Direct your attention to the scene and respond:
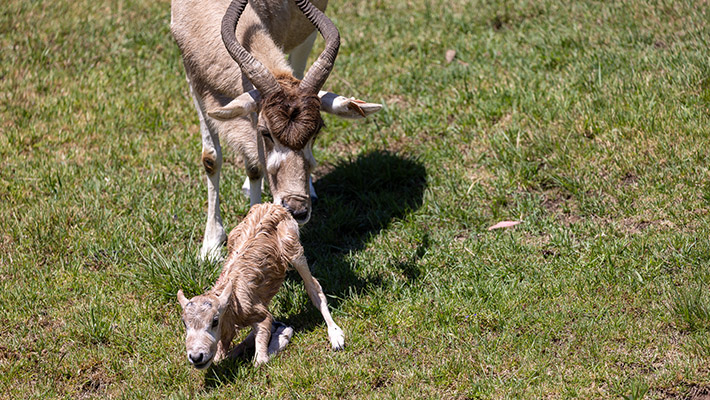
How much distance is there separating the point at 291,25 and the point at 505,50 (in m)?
2.84

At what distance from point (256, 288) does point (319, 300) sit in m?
0.45

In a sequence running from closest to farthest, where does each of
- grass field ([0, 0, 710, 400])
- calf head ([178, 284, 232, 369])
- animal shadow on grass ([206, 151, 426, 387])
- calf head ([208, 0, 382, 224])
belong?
1. calf head ([178, 284, 232, 369])
2. grass field ([0, 0, 710, 400])
3. calf head ([208, 0, 382, 224])
4. animal shadow on grass ([206, 151, 426, 387])

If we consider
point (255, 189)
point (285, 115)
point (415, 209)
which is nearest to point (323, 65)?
point (285, 115)

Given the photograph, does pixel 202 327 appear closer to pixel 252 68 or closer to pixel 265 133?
pixel 265 133

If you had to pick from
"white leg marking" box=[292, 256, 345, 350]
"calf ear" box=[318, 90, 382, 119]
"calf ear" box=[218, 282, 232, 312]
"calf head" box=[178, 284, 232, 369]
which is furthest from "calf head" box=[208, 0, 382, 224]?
"calf head" box=[178, 284, 232, 369]

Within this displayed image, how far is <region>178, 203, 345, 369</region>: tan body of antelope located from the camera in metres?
4.52

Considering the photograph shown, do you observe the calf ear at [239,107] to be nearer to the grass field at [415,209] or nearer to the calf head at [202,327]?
the grass field at [415,209]

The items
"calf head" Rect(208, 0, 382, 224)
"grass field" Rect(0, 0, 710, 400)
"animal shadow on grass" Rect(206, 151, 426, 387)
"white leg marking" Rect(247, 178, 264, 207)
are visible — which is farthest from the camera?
"white leg marking" Rect(247, 178, 264, 207)

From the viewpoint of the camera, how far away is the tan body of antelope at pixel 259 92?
5141 mm

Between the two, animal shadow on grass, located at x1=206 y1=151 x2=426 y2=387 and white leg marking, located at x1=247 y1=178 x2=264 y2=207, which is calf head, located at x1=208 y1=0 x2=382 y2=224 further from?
white leg marking, located at x1=247 y1=178 x2=264 y2=207

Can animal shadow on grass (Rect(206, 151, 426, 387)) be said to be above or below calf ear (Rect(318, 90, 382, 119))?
below

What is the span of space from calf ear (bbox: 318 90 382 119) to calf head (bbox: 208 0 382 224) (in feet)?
0.58

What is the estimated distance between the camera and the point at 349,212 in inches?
261

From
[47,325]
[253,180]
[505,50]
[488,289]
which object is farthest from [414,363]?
[505,50]
